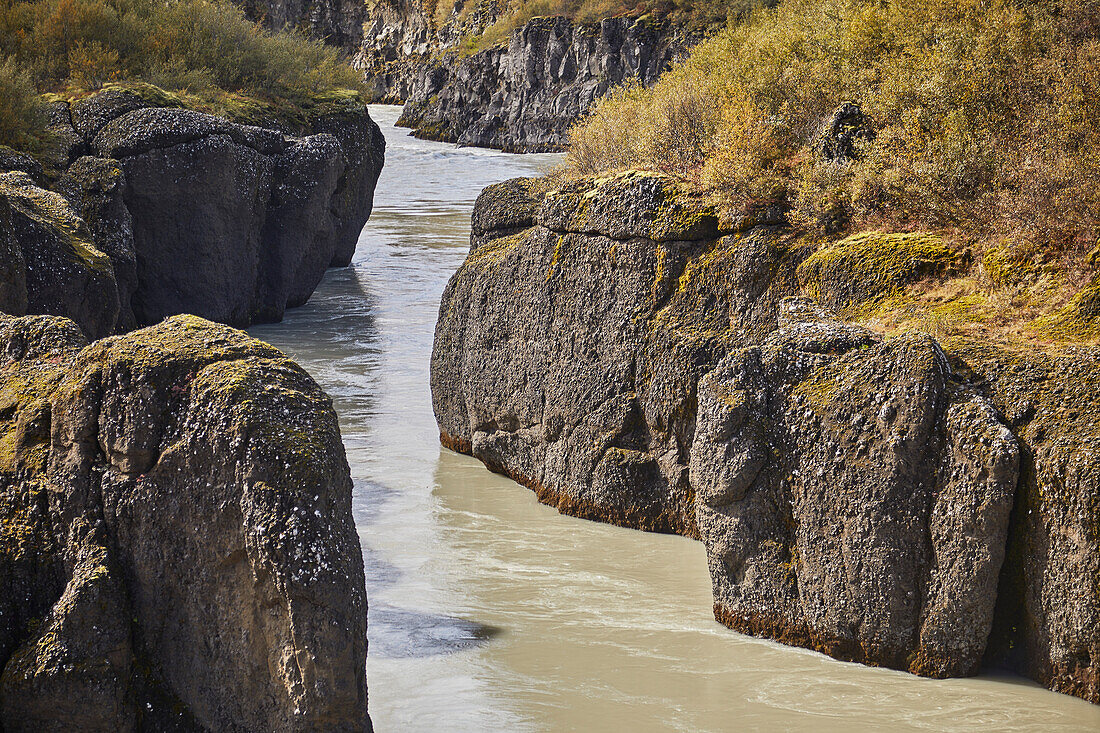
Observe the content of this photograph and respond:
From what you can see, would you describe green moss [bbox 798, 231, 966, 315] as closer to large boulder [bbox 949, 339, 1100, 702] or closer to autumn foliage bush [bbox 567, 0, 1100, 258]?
autumn foliage bush [bbox 567, 0, 1100, 258]

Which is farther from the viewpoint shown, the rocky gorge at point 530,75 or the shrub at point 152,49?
the rocky gorge at point 530,75

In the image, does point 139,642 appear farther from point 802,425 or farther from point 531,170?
point 531,170

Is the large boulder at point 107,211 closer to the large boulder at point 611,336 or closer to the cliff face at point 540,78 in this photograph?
the large boulder at point 611,336

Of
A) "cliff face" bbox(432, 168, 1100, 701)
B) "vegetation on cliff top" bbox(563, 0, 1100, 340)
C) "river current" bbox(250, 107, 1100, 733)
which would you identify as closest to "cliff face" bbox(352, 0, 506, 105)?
"vegetation on cliff top" bbox(563, 0, 1100, 340)

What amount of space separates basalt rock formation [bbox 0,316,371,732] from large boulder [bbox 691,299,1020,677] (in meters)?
2.50

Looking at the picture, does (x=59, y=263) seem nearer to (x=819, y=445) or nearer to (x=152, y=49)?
(x=819, y=445)

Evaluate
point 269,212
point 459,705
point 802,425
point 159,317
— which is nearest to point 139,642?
point 459,705

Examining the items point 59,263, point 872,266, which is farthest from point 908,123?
point 59,263

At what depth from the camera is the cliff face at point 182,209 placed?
10273 millimetres

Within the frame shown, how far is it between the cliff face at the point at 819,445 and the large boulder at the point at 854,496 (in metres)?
0.01

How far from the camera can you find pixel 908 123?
7.73m

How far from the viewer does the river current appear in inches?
213

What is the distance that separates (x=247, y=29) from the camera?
19.3 meters

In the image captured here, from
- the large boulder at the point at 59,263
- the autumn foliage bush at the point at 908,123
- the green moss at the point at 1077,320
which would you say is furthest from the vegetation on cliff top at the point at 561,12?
the green moss at the point at 1077,320
